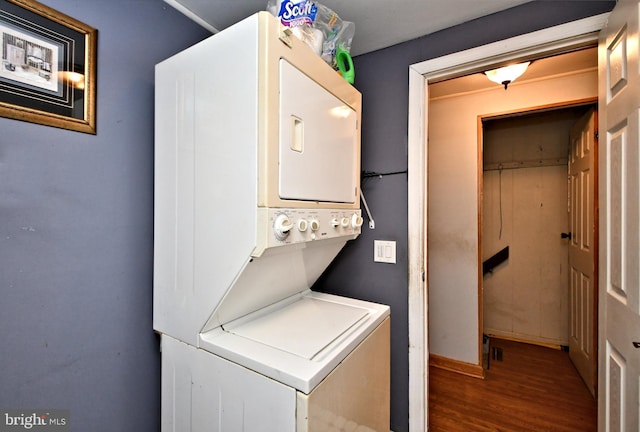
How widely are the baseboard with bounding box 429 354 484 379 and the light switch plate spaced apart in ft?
5.49

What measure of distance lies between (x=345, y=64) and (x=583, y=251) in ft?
8.72

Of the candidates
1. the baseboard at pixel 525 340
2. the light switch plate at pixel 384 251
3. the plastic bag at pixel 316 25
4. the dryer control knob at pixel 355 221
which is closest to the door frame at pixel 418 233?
the light switch plate at pixel 384 251

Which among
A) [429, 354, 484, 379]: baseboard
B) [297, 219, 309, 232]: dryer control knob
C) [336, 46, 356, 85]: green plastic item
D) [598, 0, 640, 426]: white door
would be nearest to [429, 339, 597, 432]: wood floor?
[429, 354, 484, 379]: baseboard

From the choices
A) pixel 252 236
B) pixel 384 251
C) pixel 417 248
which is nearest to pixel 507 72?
pixel 417 248

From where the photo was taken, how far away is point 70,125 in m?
1.13

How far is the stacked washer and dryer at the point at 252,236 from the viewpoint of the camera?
97 centimetres

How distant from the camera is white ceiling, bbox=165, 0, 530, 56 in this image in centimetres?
146

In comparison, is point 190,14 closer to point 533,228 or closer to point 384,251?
point 384,251

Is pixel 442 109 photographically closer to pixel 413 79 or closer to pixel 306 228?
pixel 413 79

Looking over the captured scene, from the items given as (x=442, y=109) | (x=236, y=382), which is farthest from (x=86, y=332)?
(x=442, y=109)

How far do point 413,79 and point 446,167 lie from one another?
1.37m

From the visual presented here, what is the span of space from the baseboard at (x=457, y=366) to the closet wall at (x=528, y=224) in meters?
1.05

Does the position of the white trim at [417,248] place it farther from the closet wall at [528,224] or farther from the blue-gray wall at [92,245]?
the closet wall at [528,224]

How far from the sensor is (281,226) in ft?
3.28
